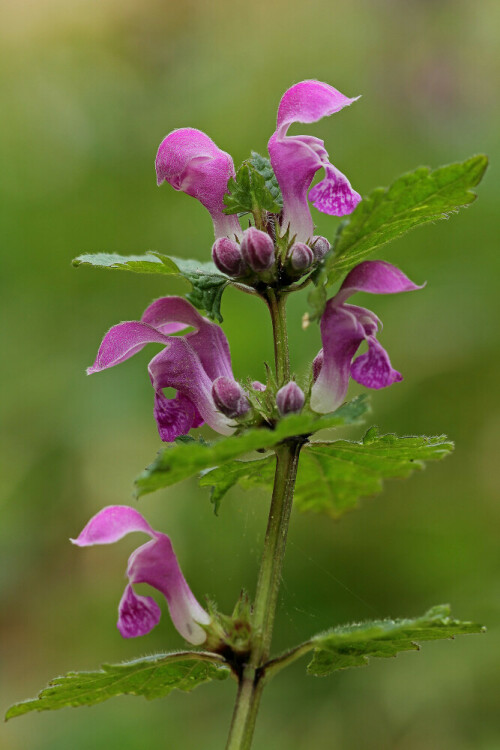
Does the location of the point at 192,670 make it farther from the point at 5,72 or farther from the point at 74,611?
the point at 5,72

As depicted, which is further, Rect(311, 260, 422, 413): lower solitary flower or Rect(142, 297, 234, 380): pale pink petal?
Rect(142, 297, 234, 380): pale pink petal

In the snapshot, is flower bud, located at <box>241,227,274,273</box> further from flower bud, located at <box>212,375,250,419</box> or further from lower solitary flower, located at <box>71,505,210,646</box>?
lower solitary flower, located at <box>71,505,210,646</box>

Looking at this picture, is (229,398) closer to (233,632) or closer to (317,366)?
(317,366)

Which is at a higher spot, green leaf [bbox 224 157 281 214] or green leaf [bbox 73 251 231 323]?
green leaf [bbox 224 157 281 214]

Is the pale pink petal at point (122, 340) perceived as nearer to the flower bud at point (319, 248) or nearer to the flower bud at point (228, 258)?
the flower bud at point (228, 258)

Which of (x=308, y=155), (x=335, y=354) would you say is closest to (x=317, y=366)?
(x=335, y=354)

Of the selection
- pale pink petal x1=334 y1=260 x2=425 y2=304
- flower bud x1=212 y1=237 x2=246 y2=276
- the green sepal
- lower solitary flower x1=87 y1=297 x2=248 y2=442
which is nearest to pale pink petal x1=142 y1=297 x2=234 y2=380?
lower solitary flower x1=87 y1=297 x2=248 y2=442

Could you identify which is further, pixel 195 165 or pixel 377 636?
pixel 195 165
